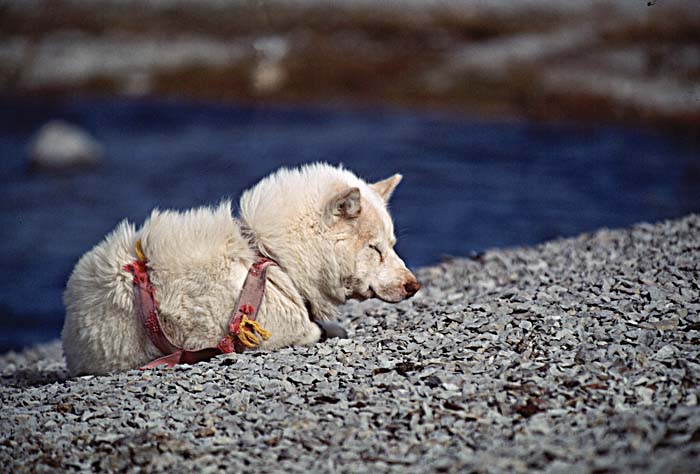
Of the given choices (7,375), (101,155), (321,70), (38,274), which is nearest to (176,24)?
(321,70)

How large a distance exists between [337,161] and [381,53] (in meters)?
12.8

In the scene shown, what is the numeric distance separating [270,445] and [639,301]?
3007 mm

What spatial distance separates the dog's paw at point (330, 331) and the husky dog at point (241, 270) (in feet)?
0.06

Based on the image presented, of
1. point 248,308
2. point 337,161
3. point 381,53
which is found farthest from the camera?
point 381,53

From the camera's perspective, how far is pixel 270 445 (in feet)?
14.6

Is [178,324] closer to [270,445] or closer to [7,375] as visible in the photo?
[270,445]

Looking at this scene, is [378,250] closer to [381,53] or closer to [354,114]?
[354,114]

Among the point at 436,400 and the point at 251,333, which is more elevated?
the point at 251,333

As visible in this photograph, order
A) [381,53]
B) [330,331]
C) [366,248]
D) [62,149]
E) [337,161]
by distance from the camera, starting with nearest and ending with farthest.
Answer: [366,248] → [330,331] → [337,161] → [62,149] → [381,53]

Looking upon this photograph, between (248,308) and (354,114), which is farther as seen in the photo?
(354,114)

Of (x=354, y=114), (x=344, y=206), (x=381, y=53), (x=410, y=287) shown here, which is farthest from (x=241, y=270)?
(x=381, y=53)

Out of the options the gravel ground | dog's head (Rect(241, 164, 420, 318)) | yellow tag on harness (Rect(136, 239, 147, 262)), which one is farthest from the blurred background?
the gravel ground

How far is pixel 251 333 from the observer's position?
5707 millimetres

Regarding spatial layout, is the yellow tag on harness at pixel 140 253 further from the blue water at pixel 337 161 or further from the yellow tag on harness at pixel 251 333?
the blue water at pixel 337 161
